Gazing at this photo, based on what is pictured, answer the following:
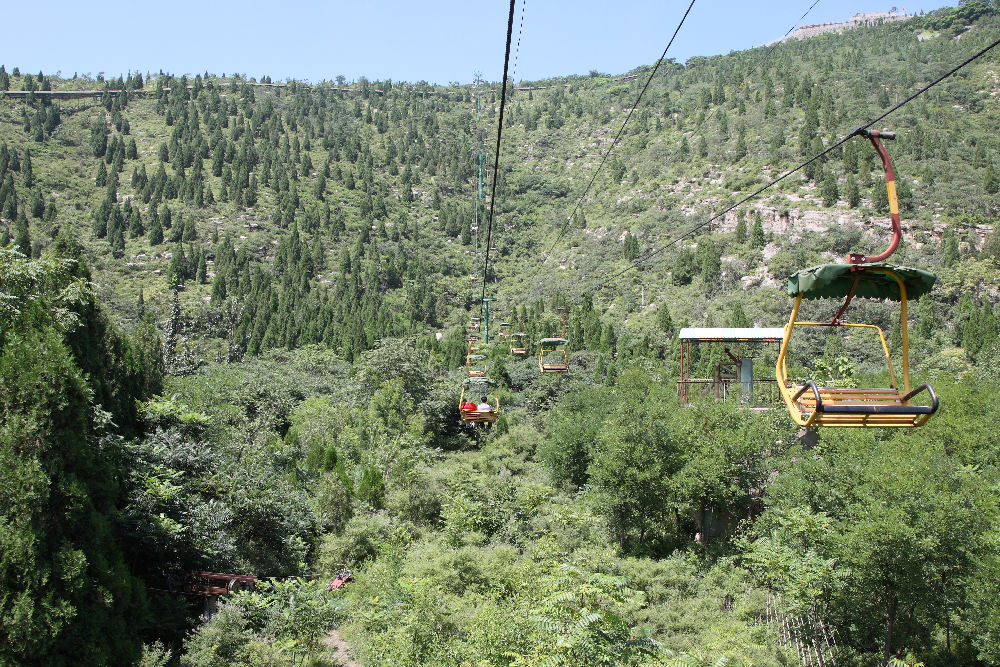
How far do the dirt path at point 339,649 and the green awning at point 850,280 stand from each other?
13493mm

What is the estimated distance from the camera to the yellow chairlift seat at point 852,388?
→ 5.71m

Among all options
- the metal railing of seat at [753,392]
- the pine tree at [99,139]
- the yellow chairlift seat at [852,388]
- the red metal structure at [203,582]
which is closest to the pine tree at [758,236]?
the metal railing of seat at [753,392]

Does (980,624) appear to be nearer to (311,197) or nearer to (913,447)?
(913,447)

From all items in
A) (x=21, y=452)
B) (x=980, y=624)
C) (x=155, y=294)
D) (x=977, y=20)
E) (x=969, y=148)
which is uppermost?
(x=977, y=20)

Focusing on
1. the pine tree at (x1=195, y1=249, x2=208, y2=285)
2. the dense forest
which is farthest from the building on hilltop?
the pine tree at (x1=195, y1=249, x2=208, y2=285)

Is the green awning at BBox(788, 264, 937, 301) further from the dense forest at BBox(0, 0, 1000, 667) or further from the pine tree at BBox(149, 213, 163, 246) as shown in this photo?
the pine tree at BBox(149, 213, 163, 246)

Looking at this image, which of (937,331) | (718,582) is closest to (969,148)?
(937,331)

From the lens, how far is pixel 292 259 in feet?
311

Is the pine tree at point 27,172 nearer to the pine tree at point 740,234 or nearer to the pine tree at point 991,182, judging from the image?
the pine tree at point 740,234

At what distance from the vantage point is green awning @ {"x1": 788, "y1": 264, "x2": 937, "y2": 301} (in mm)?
5902

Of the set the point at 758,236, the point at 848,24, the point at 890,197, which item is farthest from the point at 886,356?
the point at 848,24

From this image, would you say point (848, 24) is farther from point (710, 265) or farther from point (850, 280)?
point (850, 280)

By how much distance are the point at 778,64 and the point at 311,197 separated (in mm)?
87162

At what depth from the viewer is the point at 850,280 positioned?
6305 mm
